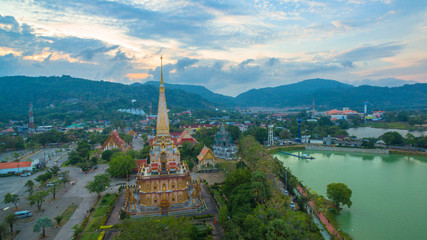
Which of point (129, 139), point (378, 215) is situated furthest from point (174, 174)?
point (129, 139)

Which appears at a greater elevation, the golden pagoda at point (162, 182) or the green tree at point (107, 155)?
the golden pagoda at point (162, 182)

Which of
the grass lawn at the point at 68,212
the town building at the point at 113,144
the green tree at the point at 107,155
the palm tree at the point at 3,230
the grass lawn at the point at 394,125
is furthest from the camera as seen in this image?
the grass lawn at the point at 394,125

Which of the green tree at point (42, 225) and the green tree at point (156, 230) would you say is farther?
the green tree at point (42, 225)

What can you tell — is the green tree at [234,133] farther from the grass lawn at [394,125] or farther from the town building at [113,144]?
the grass lawn at [394,125]

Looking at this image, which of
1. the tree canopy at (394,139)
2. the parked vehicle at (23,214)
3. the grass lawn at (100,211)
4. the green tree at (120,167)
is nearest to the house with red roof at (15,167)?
the green tree at (120,167)

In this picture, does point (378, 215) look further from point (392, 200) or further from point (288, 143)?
point (288, 143)

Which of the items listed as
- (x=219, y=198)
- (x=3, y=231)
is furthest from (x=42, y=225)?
(x=219, y=198)

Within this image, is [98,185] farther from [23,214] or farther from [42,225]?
[42,225]
